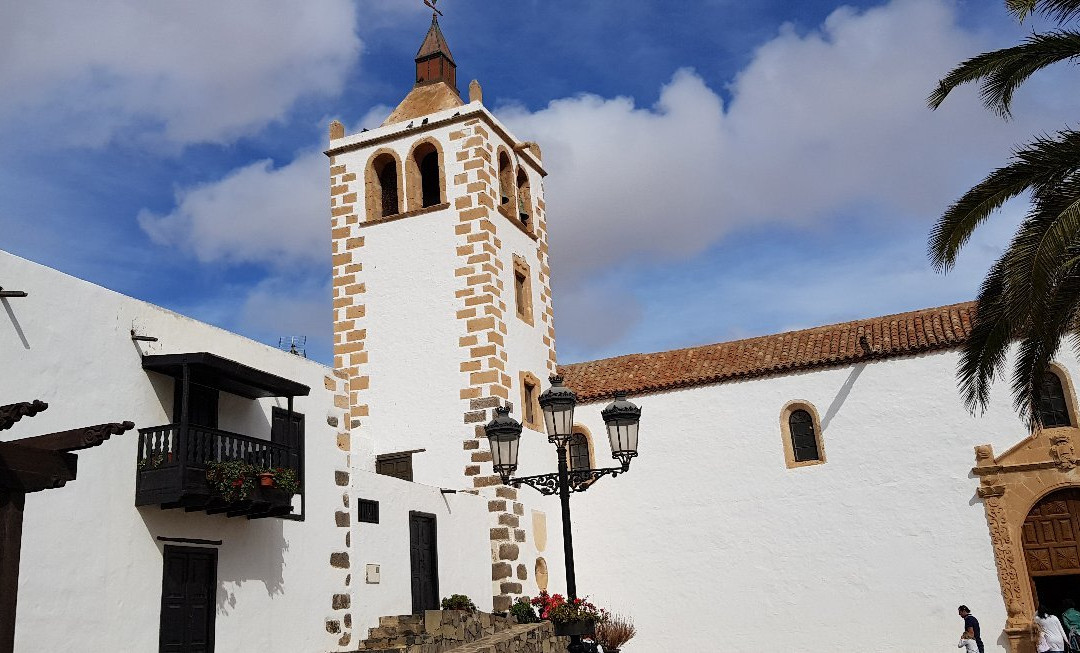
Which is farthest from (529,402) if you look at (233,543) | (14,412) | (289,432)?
(14,412)

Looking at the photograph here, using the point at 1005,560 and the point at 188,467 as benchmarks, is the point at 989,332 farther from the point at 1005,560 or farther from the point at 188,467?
the point at 188,467

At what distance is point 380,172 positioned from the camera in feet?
68.7

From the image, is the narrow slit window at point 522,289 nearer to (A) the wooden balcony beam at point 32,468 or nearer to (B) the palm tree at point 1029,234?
(B) the palm tree at point 1029,234

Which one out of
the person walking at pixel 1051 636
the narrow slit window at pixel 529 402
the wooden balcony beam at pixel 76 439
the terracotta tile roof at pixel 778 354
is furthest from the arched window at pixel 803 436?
the wooden balcony beam at pixel 76 439

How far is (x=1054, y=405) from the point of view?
691 inches

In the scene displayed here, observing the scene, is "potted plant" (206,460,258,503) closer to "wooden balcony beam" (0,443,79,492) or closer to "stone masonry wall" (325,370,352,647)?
"stone masonry wall" (325,370,352,647)

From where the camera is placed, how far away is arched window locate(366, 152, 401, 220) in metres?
20.3

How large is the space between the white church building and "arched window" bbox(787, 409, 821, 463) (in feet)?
0.14

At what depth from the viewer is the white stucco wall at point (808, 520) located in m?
17.5

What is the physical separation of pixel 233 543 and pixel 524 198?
1170cm

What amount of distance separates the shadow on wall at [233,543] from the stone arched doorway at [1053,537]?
12.6 m

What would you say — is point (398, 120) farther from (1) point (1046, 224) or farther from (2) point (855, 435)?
(1) point (1046, 224)

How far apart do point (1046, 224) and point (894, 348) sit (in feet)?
30.3

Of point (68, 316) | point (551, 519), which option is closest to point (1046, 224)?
point (68, 316)
